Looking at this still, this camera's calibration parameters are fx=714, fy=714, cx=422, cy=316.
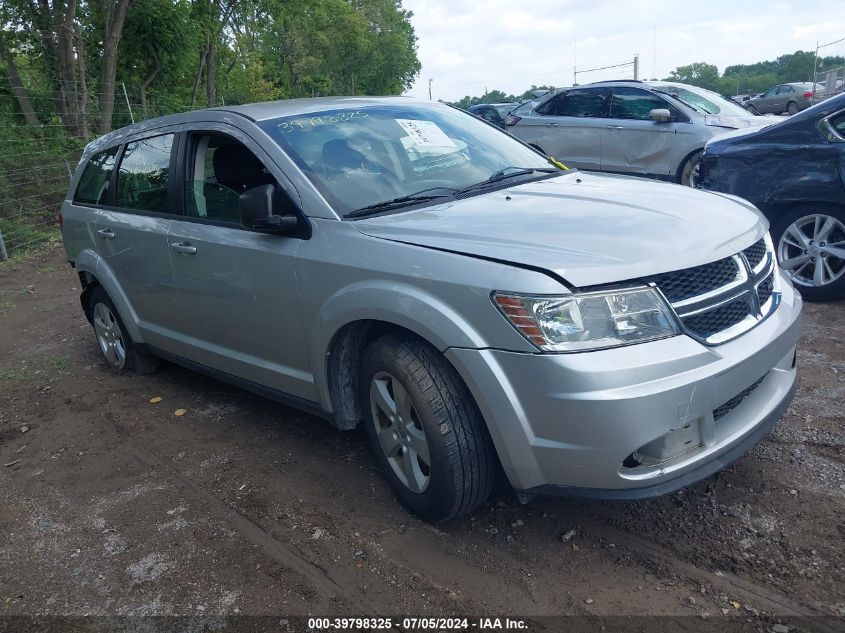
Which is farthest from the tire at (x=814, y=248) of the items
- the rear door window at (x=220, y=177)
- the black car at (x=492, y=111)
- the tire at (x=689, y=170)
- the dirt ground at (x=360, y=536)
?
the black car at (x=492, y=111)

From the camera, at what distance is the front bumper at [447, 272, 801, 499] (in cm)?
242

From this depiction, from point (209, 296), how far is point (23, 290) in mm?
6359

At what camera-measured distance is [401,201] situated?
341 centimetres

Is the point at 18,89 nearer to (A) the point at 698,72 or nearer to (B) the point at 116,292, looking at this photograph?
(B) the point at 116,292

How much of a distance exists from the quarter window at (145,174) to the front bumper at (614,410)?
8.41ft

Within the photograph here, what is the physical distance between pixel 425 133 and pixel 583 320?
191 centimetres

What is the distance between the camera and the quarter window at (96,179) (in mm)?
5074

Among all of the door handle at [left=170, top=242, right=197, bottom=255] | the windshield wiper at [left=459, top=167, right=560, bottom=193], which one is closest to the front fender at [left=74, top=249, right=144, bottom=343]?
the door handle at [left=170, top=242, right=197, bottom=255]

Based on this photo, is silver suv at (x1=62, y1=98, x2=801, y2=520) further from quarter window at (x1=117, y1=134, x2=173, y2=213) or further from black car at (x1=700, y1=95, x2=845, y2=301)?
black car at (x1=700, y1=95, x2=845, y2=301)

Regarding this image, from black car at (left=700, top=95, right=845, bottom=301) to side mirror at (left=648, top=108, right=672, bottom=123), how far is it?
3.43 metres

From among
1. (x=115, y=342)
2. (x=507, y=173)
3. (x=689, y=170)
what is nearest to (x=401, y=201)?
(x=507, y=173)

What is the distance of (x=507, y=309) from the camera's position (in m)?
2.54

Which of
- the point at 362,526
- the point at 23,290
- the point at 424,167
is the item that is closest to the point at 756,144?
the point at 424,167

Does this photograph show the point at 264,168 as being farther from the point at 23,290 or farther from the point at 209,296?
the point at 23,290
